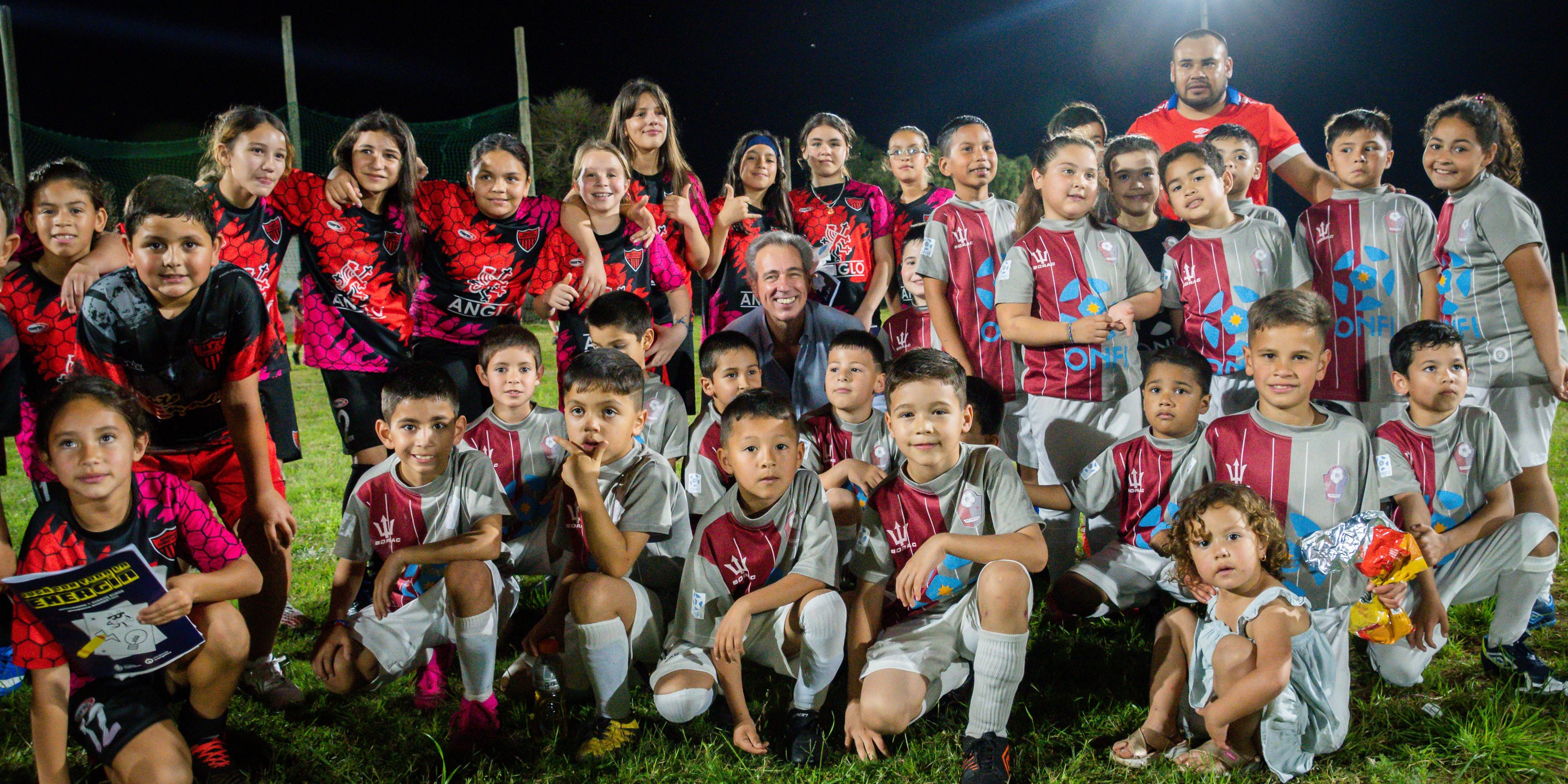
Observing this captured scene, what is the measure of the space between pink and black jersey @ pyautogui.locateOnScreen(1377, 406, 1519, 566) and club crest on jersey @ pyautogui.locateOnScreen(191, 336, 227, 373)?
361cm

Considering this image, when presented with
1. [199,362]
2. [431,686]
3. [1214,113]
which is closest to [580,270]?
[199,362]

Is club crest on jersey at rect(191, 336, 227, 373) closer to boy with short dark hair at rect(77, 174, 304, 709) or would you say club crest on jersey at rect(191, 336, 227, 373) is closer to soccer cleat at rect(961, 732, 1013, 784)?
boy with short dark hair at rect(77, 174, 304, 709)

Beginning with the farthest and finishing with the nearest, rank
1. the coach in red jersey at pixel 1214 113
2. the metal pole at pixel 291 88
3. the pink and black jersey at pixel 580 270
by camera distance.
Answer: the metal pole at pixel 291 88
the coach in red jersey at pixel 1214 113
the pink and black jersey at pixel 580 270

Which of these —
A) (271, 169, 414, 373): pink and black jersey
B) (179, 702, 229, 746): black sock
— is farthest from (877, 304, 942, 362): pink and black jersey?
(179, 702, 229, 746): black sock

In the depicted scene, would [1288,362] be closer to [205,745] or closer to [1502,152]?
[1502,152]

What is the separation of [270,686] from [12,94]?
13.2 metres

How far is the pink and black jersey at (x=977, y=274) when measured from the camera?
3.94 metres

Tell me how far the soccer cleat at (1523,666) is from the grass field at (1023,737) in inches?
2.0

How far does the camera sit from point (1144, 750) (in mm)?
2551

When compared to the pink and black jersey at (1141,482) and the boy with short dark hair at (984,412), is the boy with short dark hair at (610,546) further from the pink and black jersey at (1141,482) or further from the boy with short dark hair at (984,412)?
the pink and black jersey at (1141,482)

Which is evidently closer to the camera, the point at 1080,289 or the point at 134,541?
the point at 134,541

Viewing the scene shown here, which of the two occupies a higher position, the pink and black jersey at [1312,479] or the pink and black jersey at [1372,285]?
the pink and black jersey at [1372,285]

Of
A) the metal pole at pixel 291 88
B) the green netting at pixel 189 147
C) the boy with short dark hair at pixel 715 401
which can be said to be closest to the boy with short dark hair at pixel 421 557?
the boy with short dark hair at pixel 715 401

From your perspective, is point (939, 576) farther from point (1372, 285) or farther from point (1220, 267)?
point (1372, 285)
